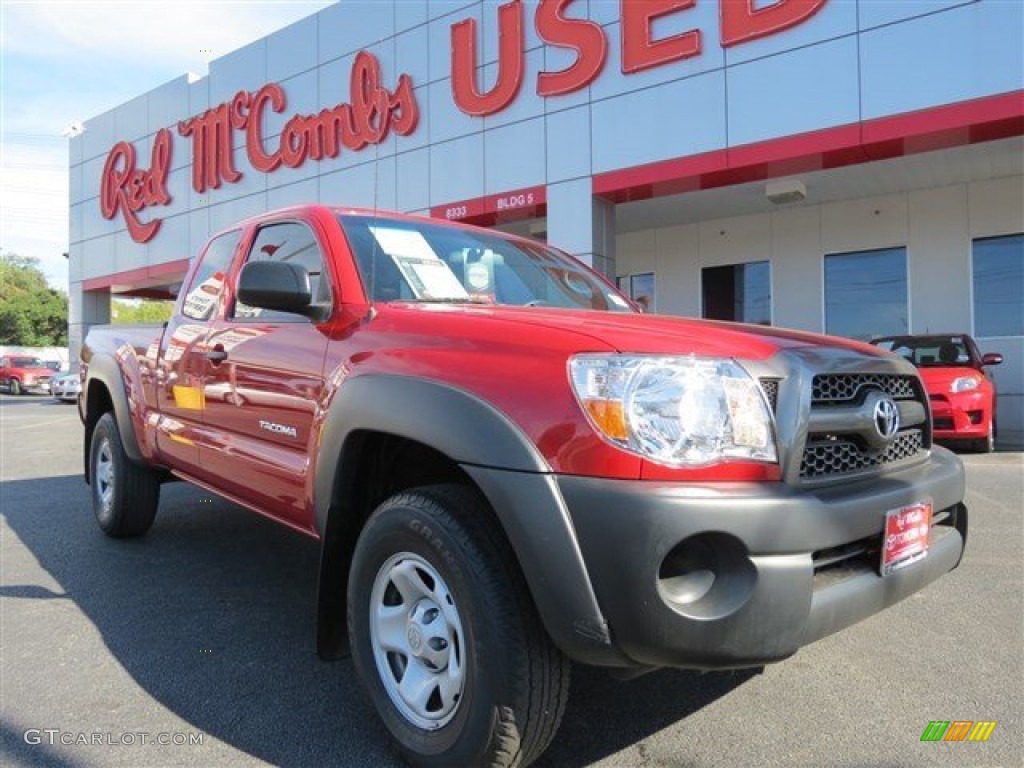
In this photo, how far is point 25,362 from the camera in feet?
98.3

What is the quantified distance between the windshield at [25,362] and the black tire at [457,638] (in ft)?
107

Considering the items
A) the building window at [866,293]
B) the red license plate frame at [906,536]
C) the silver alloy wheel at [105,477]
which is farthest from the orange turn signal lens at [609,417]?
the building window at [866,293]

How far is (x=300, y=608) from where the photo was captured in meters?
3.92

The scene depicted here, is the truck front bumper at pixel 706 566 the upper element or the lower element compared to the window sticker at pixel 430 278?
lower

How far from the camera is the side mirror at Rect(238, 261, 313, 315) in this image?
2850 mm

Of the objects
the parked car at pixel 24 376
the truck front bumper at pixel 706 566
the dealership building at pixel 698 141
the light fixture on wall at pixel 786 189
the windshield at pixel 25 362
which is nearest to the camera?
the truck front bumper at pixel 706 566

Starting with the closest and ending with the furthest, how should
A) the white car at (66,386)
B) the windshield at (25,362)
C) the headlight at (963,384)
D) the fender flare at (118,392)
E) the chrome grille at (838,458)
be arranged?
the chrome grille at (838,458), the fender flare at (118,392), the headlight at (963,384), the white car at (66,386), the windshield at (25,362)

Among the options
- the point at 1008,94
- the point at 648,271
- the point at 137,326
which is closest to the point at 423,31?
the point at 648,271

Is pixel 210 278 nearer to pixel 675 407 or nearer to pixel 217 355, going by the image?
pixel 217 355

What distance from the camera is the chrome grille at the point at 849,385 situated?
2277 millimetres

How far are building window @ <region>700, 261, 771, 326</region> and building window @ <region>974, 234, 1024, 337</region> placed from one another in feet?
11.9

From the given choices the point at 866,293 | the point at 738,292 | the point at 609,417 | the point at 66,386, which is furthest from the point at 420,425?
the point at 66,386

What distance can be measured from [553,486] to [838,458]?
3.00ft

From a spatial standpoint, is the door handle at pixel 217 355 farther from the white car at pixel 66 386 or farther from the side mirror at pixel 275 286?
the white car at pixel 66 386
